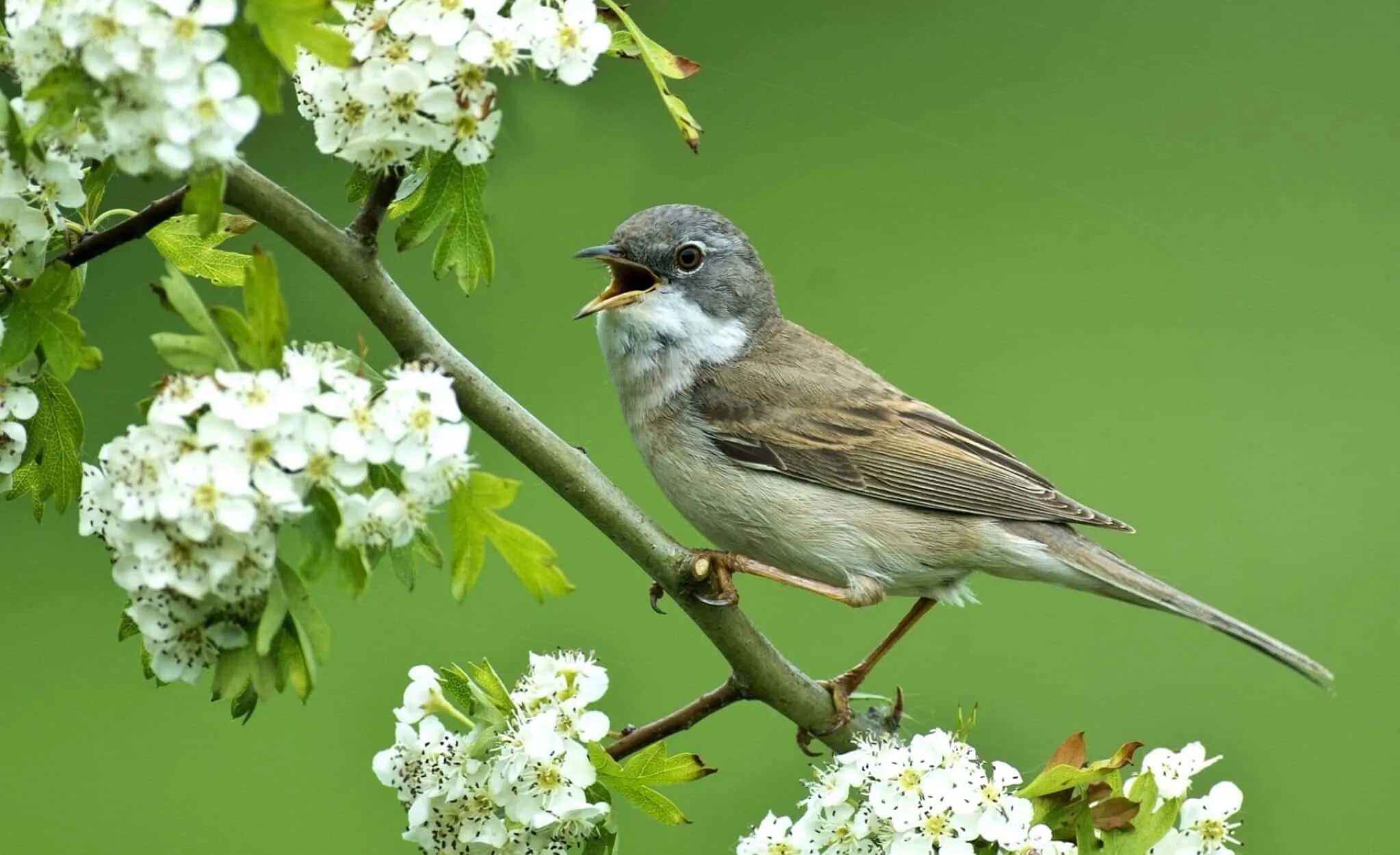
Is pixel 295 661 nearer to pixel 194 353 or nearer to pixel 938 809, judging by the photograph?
pixel 194 353

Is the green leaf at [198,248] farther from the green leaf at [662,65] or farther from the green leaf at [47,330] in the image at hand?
the green leaf at [662,65]

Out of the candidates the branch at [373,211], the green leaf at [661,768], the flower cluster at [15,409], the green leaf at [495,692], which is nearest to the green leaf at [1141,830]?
the green leaf at [661,768]

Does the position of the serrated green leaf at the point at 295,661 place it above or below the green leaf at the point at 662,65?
below

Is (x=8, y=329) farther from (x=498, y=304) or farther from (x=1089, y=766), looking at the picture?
(x=498, y=304)

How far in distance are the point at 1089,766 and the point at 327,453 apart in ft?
3.55

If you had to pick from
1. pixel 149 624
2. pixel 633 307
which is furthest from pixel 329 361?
pixel 633 307

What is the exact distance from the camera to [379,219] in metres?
1.92

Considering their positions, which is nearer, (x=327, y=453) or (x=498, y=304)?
(x=327, y=453)

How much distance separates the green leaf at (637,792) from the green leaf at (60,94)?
1008 mm

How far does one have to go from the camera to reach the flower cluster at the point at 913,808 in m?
1.95

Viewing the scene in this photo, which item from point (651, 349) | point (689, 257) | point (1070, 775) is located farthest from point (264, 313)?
point (689, 257)

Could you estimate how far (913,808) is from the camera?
1.96 m

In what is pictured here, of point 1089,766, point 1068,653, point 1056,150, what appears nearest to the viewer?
point 1089,766

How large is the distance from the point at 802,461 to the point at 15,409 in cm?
188
